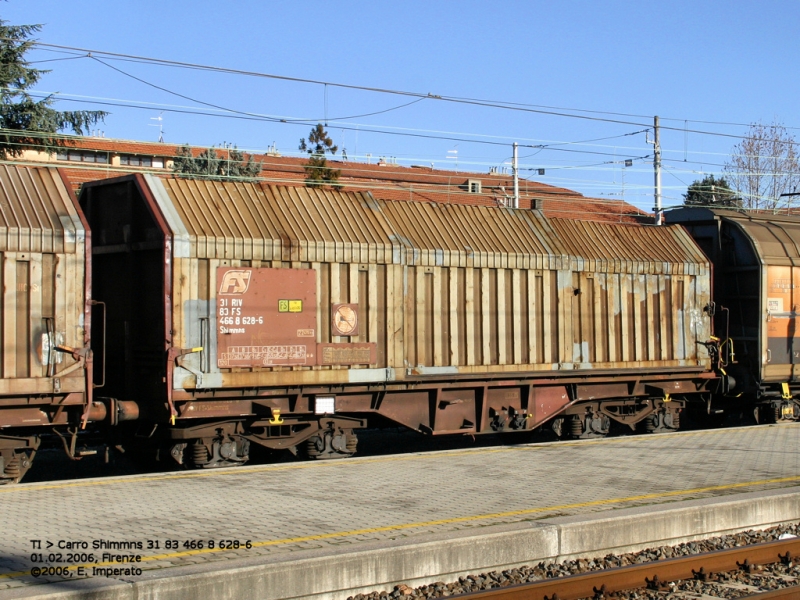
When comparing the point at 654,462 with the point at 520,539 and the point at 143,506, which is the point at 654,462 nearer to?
the point at 520,539

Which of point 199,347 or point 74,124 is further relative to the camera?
point 74,124

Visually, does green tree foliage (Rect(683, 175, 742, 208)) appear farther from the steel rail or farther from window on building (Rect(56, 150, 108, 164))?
the steel rail

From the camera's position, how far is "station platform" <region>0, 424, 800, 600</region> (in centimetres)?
646

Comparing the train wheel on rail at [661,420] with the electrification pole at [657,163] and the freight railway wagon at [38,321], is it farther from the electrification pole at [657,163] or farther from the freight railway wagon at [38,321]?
the electrification pole at [657,163]

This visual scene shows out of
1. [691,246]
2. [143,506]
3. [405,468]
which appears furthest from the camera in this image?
[691,246]

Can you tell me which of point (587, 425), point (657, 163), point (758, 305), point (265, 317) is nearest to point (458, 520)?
point (265, 317)

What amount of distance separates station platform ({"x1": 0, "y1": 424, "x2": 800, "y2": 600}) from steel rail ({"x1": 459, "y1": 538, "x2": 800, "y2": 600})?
22.9 inches

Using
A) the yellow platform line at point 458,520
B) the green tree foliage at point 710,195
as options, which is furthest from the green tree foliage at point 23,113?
the green tree foliage at point 710,195

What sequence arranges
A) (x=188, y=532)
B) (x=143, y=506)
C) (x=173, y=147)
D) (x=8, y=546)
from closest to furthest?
1. (x=8, y=546)
2. (x=188, y=532)
3. (x=143, y=506)
4. (x=173, y=147)

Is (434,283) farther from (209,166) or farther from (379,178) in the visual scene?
(379,178)

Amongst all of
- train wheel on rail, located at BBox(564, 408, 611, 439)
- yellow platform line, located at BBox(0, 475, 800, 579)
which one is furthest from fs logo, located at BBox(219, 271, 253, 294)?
train wheel on rail, located at BBox(564, 408, 611, 439)

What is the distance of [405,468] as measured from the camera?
10969 millimetres

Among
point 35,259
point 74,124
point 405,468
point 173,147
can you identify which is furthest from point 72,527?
point 173,147

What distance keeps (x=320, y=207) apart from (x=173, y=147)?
40.2 metres
